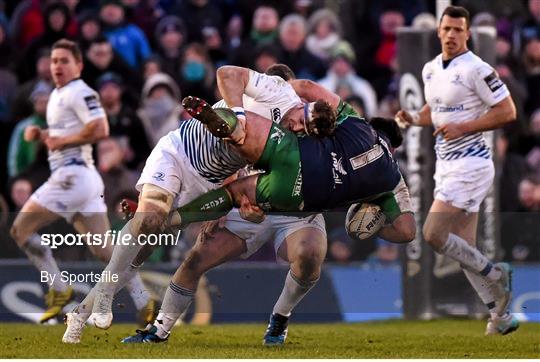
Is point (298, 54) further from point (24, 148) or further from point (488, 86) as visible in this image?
point (488, 86)

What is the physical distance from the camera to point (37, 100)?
757 inches

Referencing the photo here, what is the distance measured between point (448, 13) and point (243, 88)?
117 inches

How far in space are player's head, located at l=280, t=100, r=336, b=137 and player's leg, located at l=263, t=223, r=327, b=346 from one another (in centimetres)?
97

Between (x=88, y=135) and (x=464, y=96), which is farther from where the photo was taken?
A: (x=88, y=135)

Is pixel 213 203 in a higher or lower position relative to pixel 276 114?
lower

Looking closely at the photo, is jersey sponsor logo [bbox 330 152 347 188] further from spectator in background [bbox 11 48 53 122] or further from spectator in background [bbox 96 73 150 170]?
spectator in background [bbox 11 48 53 122]

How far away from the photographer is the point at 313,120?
505 inches

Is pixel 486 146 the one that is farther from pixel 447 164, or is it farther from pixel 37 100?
pixel 37 100

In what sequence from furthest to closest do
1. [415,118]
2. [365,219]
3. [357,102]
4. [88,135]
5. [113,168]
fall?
1. [357,102]
2. [113,168]
3. [88,135]
4. [415,118]
5. [365,219]

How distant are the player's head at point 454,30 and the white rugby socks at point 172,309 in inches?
150

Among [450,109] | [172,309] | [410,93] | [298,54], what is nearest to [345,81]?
[298,54]

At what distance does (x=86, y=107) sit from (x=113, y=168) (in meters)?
3.48

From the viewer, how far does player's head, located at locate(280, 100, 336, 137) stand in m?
12.8

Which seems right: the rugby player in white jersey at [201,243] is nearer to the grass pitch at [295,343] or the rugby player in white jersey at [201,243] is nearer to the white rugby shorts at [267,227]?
the white rugby shorts at [267,227]
